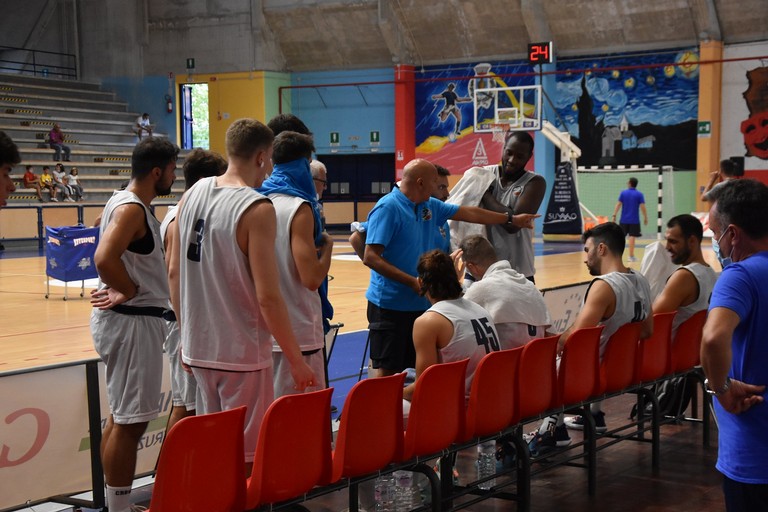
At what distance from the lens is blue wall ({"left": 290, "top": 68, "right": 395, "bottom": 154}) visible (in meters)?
27.1

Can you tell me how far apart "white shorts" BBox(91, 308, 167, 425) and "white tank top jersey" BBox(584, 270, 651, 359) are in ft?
8.54

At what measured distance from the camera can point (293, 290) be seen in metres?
3.93

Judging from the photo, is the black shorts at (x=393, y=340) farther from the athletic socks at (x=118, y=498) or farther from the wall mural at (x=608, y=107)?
the wall mural at (x=608, y=107)

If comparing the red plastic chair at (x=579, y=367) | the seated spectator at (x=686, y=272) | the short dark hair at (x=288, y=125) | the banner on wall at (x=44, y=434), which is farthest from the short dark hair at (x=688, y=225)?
the banner on wall at (x=44, y=434)

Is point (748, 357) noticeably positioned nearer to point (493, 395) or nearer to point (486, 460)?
point (493, 395)

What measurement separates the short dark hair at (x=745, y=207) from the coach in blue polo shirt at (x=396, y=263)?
2.47m

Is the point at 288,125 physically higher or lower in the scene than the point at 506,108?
lower

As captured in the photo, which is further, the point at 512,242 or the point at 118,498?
the point at 512,242

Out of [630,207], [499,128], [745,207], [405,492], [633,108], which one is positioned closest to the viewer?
[745,207]

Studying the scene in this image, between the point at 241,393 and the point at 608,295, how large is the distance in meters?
2.63

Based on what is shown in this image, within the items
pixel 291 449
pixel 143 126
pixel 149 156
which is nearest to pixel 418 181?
pixel 149 156

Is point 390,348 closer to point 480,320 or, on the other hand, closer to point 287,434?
point 480,320

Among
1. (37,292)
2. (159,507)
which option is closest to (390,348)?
(159,507)

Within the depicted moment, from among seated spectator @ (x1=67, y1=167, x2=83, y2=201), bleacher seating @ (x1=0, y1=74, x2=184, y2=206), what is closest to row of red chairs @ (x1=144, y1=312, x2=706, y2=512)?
seated spectator @ (x1=67, y1=167, x2=83, y2=201)
